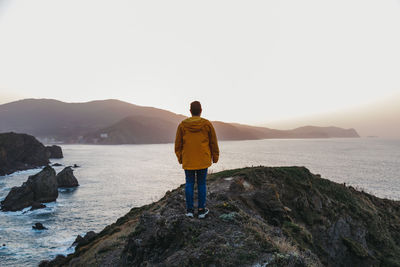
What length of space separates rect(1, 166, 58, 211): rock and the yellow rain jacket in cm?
4174

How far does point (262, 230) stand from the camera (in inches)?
284

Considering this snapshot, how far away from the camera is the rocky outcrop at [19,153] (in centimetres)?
7212

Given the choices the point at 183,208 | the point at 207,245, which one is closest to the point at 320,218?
the point at 183,208

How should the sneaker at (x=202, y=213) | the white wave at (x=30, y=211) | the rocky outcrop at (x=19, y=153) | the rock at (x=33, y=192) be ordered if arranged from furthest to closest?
the rocky outcrop at (x=19, y=153)
the rock at (x=33, y=192)
the white wave at (x=30, y=211)
the sneaker at (x=202, y=213)

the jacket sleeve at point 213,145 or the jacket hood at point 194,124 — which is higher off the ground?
the jacket hood at point 194,124

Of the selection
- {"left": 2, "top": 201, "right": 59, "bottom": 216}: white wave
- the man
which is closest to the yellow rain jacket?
the man

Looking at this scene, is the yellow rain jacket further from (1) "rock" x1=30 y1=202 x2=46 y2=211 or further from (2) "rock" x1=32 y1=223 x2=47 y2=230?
(1) "rock" x1=30 y1=202 x2=46 y2=211

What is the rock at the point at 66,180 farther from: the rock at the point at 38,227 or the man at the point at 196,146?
the man at the point at 196,146

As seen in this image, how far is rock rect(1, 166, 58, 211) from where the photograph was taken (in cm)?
3678

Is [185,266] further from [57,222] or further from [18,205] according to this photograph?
[18,205]

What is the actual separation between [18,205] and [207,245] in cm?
4266

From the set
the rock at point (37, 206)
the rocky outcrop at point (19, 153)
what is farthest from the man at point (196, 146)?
the rocky outcrop at point (19, 153)

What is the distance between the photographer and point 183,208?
28.0 ft

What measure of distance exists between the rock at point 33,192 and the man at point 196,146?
41627 mm
